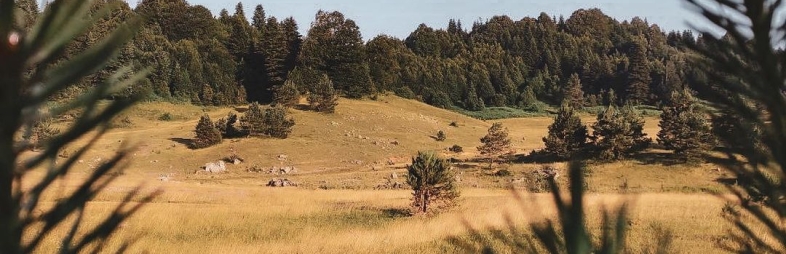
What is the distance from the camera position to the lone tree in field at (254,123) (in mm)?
50156

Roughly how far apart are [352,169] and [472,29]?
134 metres

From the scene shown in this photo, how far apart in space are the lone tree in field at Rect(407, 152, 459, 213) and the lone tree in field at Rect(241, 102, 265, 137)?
32569mm

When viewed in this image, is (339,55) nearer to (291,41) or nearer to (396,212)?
(291,41)

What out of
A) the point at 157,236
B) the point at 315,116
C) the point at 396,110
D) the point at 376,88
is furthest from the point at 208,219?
the point at 376,88

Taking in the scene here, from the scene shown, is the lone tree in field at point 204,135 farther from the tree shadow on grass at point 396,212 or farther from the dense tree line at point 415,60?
the tree shadow on grass at point 396,212

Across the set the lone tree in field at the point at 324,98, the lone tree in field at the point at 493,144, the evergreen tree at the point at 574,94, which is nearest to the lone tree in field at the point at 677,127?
the lone tree in field at the point at 493,144

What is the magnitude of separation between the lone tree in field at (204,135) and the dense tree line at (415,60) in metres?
6.58

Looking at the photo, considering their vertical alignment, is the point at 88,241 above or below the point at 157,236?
above

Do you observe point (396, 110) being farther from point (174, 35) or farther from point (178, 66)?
point (174, 35)

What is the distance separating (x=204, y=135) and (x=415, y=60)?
6933cm

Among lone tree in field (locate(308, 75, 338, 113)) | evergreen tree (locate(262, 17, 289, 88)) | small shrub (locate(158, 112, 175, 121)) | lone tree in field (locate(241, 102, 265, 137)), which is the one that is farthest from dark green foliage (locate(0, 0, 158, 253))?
evergreen tree (locate(262, 17, 289, 88))

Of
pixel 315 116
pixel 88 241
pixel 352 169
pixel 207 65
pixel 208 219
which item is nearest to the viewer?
pixel 88 241

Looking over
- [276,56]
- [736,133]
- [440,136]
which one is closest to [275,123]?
[440,136]

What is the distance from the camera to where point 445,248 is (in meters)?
12.2
